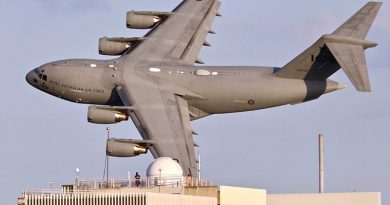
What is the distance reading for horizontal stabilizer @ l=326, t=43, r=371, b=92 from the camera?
6038 inches

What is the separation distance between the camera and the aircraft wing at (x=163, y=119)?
493 ft

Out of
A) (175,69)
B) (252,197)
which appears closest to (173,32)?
(175,69)

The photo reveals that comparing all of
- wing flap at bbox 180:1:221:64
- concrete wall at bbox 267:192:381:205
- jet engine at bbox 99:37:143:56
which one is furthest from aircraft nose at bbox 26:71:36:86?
concrete wall at bbox 267:192:381:205

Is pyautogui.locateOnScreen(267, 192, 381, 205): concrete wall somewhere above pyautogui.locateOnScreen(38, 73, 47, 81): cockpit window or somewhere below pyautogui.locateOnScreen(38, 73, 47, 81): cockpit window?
below

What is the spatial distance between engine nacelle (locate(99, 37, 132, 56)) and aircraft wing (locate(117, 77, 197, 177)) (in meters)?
6.11

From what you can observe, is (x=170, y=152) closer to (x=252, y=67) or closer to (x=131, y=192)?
(x=252, y=67)

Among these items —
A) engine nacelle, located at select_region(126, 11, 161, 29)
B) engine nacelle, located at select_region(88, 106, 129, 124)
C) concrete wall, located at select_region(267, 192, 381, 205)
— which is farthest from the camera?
engine nacelle, located at select_region(126, 11, 161, 29)

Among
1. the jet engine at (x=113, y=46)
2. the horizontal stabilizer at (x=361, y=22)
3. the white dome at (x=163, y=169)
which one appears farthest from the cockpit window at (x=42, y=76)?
the white dome at (x=163, y=169)

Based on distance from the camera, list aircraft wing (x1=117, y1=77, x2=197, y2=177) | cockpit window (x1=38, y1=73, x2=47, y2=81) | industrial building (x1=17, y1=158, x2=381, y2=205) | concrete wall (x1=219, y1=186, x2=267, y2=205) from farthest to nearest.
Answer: cockpit window (x1=38, y1=73, x2=47, y2=81)
aircraft wing (x1=117, y1=77, x2=197, y2=177)
concrete wall (x1=219, y1=186, x2=267, y2=205)
industrial building (x1=17, y1=158, x2=381, y2=205)

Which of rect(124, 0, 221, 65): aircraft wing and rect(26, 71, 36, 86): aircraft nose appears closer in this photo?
rect(26, 71, 36, 86): aircraft nose

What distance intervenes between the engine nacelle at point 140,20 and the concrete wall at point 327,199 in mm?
32097

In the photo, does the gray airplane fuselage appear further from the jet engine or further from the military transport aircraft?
the jet engine

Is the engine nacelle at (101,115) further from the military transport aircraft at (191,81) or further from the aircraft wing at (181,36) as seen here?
the aircraft wing at (181,36)

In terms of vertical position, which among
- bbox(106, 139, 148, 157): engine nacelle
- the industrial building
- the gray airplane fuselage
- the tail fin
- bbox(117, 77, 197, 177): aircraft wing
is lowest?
the industrial building
